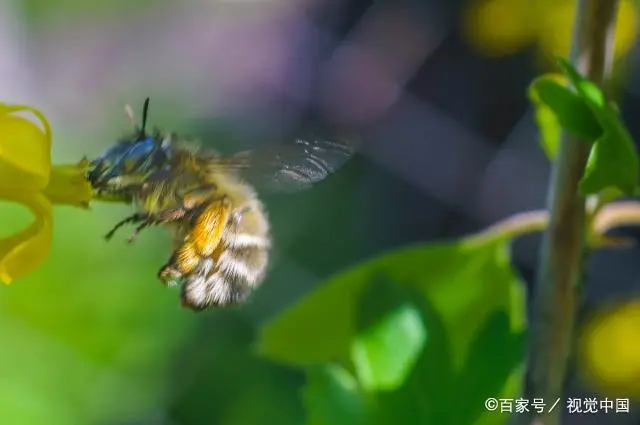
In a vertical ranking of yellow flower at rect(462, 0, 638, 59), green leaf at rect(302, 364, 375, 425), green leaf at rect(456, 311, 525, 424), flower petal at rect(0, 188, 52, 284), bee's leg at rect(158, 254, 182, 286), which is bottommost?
green leaf at rect(302, 364, 375, 425)

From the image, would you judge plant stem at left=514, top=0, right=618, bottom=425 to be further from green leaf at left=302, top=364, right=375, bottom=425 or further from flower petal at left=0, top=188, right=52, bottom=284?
flower petal at left=0, top=188, right=52, bottom=284

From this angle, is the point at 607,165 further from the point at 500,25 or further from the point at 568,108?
the point at 500,25

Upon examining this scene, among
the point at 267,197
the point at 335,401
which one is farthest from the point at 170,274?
the point at 267,197

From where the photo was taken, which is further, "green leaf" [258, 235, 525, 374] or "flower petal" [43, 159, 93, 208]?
"green leaf" [258, 235, 525, 374]

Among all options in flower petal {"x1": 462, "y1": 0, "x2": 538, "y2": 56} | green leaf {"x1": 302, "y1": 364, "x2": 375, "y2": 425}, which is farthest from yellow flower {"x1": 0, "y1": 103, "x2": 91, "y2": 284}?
flower petal {"x1": 462, "y1": 0, "x2": 538, "y2": 56}

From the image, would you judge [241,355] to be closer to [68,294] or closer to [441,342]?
[68,294]

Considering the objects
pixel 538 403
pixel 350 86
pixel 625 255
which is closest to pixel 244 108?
pixel 350 86
